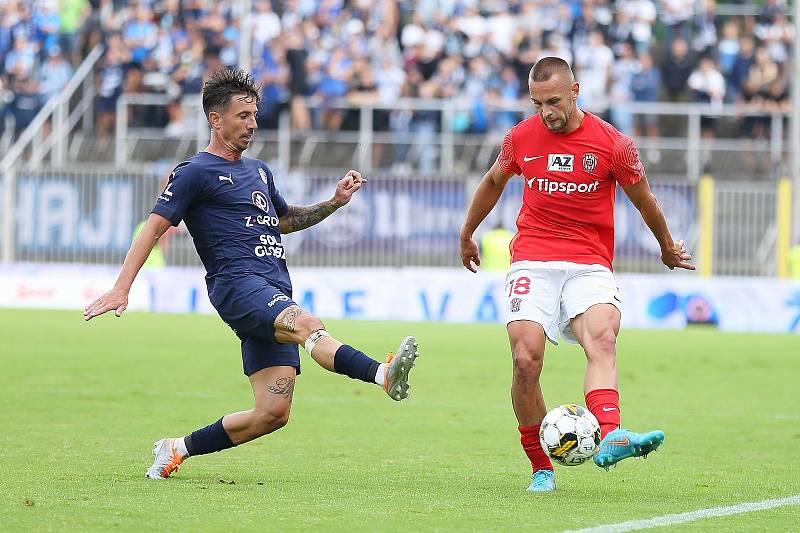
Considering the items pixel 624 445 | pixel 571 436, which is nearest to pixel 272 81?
pixel 571 436

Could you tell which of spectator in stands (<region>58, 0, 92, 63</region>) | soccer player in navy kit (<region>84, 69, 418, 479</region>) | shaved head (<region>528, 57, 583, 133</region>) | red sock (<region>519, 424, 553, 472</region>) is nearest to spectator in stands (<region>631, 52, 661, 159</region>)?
spectator in stands (<region>58, 0, 92, 63</region>)

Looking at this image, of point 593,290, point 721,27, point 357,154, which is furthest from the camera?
point 721,27

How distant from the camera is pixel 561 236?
8.07 m

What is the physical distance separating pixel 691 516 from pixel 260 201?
2857 millimetres

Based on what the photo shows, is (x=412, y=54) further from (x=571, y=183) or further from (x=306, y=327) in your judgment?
(x=306, y=327)

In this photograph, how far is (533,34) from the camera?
91.4ft

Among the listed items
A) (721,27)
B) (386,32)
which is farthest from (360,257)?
(721,27)

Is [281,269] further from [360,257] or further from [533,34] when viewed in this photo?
[533,34]

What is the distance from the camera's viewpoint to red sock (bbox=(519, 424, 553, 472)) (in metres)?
7.99

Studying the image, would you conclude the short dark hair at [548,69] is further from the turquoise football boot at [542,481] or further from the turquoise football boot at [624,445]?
the turquoise football boot at [542,481]

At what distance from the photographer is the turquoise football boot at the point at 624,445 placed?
7191mm

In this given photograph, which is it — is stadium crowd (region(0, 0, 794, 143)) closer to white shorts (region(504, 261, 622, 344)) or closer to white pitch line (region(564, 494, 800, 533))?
white shorts (region(504, 261, 622, 344))

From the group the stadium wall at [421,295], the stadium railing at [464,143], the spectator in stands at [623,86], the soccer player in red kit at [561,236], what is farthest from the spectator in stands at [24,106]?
the soccer player in red kit at [561,236]

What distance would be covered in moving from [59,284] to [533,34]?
9.59m
